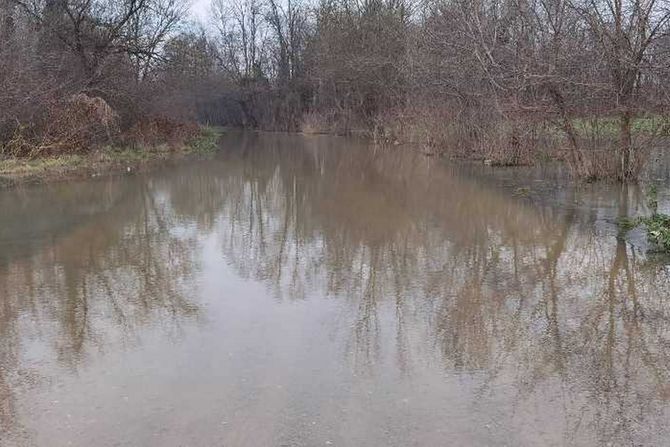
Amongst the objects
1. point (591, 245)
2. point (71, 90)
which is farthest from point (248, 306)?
point (71, 90)

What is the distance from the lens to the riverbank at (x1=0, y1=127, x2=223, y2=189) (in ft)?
57.9

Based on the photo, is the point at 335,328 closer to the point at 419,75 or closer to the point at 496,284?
the point at 496,284

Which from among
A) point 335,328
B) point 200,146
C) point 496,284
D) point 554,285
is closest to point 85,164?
point 200,146

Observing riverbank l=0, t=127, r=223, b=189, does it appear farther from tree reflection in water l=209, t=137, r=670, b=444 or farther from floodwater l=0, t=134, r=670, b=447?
tree reflection in water l=209, t=137, r=670, b=444

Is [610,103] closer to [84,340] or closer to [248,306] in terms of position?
[248,306]

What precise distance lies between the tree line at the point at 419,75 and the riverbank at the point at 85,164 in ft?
2.12

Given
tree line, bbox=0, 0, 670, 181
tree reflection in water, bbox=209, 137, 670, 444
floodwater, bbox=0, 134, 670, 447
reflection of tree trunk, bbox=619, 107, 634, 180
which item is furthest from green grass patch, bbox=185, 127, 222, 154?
reflection of tree trunk, bbox=619, 107, 634, 180

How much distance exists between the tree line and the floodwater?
2.20m

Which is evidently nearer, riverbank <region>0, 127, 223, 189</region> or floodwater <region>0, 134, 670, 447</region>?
floodwater <region>0, 134, 670, 447</region>

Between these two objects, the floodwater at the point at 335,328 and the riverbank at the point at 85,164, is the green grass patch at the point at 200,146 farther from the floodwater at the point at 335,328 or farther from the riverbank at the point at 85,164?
the floodwater at the point at 335,328

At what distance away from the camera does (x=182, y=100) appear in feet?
122

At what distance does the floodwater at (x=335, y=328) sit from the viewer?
443 cm

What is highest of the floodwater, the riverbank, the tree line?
the tree line

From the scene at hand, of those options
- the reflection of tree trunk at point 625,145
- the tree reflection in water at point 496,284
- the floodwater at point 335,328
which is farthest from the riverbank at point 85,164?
the reflection of tree trunk at point 625,145
